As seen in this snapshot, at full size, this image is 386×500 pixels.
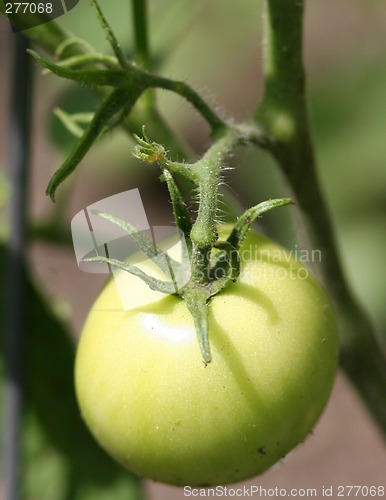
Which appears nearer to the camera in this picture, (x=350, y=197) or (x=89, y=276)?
(x=350, y=197)

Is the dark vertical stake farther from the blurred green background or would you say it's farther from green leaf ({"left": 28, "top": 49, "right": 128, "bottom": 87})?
green leaf ({"left": 28, "top": 49, "right": 128, "bottom": 87})

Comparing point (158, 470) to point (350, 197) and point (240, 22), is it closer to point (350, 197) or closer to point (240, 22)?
point (350, 197)

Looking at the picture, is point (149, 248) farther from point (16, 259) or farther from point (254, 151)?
point (254, 151)

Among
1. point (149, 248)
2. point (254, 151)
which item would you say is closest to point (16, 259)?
point (149, 248)

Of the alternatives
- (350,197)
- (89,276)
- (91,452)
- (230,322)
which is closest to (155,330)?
(230,322)

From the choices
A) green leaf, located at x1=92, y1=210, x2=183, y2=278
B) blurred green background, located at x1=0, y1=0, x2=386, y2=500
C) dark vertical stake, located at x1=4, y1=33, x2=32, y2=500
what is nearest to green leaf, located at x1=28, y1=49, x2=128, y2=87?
green leaf, located at x1=92, y1=210, x2=183, y2=278

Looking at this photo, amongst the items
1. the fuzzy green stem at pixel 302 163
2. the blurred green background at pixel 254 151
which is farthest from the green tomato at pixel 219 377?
the blurred green background at pixel 254 151

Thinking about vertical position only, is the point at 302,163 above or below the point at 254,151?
above
